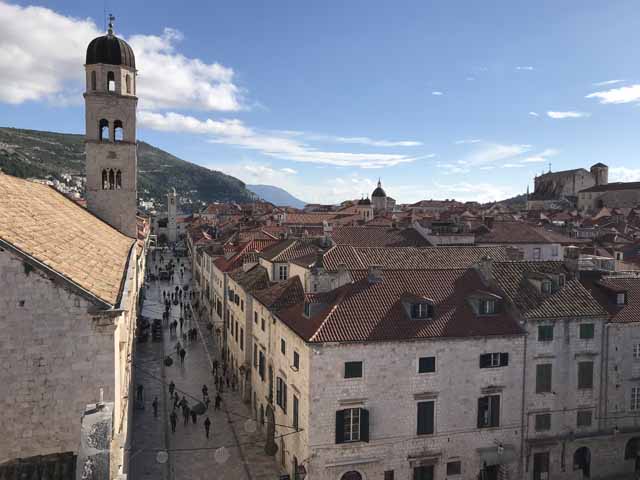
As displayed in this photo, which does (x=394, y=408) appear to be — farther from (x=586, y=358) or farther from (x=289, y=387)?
(x=586, y=358)

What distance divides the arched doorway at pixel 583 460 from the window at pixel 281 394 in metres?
14.3

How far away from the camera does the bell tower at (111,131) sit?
34.6m

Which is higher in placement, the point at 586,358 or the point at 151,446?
the point at 586,358

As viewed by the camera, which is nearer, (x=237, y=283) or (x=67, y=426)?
(x=67, y=426)

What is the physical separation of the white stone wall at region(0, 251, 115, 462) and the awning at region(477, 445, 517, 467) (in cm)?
1757

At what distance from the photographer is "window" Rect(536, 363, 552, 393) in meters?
25.9

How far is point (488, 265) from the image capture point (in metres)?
28.6

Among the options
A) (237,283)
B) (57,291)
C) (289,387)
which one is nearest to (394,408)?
(289,387)

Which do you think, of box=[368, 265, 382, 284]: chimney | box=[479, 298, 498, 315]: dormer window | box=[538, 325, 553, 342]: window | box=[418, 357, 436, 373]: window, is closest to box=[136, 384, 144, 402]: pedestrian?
box=[368, 265, 382, 284]: chimney

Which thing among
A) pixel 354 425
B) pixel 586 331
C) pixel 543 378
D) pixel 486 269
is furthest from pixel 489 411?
pixel 486 269

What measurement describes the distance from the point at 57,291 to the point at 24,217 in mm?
4492

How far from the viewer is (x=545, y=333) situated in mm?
25906

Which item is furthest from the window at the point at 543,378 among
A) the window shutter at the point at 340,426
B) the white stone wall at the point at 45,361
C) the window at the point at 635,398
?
the white stone wall at the point at 45,361

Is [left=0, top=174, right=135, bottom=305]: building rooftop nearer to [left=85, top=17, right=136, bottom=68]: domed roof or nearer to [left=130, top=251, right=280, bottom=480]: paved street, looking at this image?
[left=130, top=251, right=280, bottom=480]: paved street
